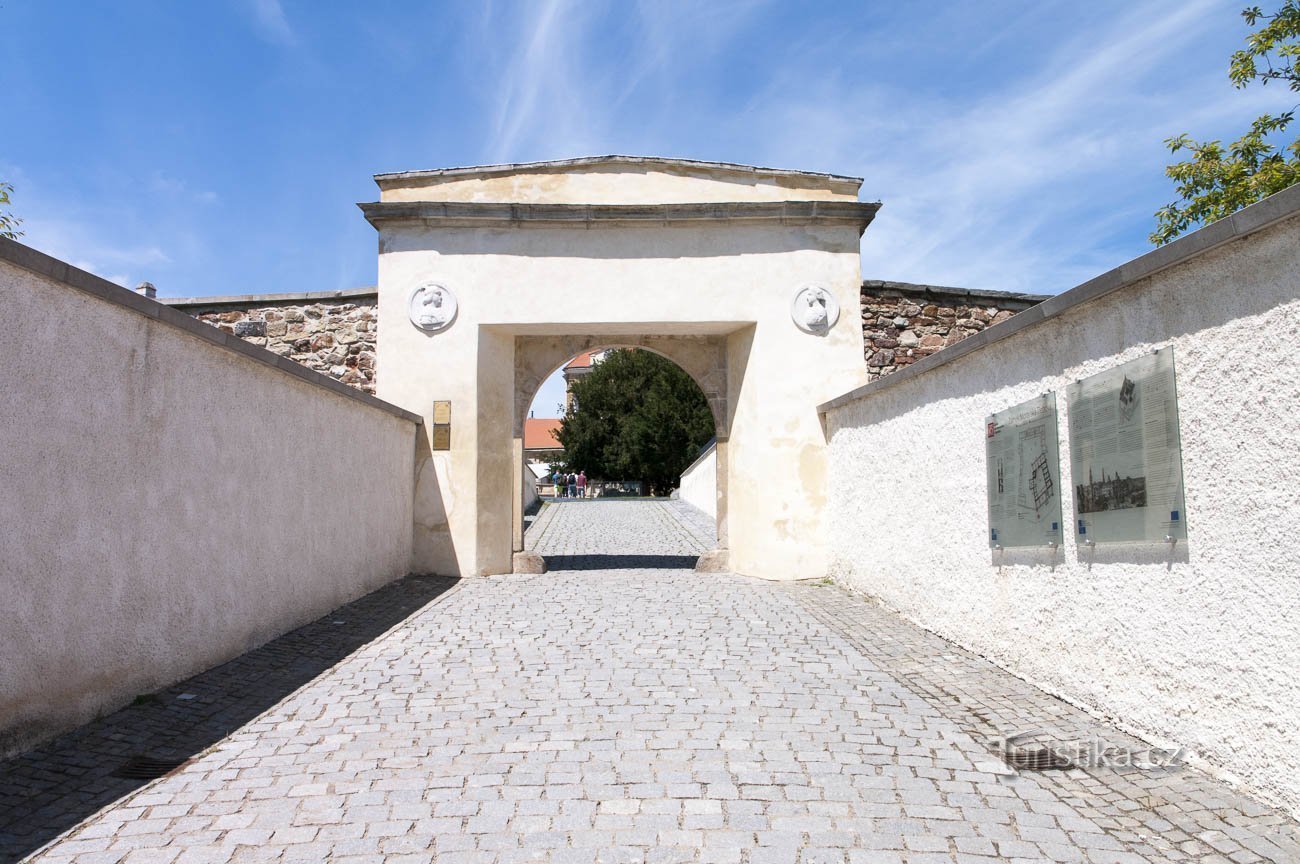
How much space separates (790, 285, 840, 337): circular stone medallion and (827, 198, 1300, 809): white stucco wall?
4.53 meters

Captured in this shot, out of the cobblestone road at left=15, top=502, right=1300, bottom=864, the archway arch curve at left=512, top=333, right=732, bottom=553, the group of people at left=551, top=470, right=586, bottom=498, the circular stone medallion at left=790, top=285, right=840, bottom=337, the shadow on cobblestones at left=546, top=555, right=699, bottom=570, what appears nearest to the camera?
the cobblestone road at left=15, top=502, right=1300, bottom=864

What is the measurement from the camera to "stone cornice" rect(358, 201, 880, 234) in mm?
10922

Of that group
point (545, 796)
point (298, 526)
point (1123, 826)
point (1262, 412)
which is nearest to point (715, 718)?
point (545, 796)

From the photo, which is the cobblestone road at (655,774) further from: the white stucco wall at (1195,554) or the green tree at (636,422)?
the green tree at (636,422)

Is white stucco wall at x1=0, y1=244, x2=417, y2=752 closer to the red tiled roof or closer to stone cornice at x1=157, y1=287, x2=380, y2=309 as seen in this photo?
stone cornice at x1=157, y1=287, x2=380, y2=309

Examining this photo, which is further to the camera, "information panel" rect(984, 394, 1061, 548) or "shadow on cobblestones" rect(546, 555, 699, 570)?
"shadow on cobblestones" rect(546, 555, 699, 570)

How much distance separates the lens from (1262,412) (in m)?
3.50

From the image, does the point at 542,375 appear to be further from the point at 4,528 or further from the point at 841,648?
the point at 4,528

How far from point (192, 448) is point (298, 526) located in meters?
1.73

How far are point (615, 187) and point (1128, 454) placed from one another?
8.19m

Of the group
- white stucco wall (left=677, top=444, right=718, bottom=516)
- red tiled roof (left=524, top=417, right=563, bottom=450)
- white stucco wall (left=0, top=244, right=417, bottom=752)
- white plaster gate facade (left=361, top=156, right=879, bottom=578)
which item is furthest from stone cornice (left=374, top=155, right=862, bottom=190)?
red tiled roof (left=524, top=417, right=563, bottom=450)

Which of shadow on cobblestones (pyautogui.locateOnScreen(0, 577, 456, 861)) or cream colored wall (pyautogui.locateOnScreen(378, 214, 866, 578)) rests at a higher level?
cream colored wall (pyautogui.locateOnScreen(378, 214, 866, 578))

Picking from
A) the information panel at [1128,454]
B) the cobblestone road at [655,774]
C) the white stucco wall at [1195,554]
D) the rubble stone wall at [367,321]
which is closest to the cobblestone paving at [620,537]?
the rubble stone wall at [367,321]

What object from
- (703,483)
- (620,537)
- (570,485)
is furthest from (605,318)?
(570,485)
